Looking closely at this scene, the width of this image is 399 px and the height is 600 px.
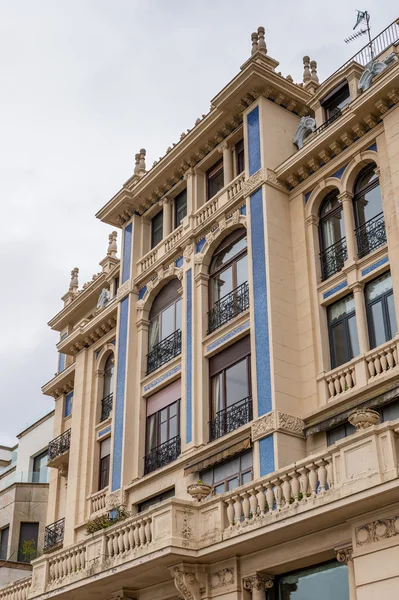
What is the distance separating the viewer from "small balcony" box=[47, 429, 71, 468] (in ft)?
110

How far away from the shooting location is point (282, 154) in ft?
85.9

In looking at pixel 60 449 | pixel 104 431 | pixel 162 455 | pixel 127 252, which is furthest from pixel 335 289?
pixel 60 449

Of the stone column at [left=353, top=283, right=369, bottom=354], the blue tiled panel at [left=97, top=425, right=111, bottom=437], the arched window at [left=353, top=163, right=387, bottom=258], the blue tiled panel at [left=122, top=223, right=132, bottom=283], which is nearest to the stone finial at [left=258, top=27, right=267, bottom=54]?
the arched window at [left=353, top=163, right=387, bottom=258]

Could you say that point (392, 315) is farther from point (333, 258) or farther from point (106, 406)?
point (106, 406)

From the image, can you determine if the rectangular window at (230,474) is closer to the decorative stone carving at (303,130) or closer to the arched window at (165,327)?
the arched window at (165,327)

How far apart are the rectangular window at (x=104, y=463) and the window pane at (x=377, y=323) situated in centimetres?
1292

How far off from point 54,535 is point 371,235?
1800 centimetres

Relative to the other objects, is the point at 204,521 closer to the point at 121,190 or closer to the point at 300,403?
the point at 300,403

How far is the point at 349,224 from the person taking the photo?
73.9 feet

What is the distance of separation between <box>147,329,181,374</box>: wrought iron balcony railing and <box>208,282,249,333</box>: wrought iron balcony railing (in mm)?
1812

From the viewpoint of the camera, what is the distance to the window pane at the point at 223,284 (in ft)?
84.5

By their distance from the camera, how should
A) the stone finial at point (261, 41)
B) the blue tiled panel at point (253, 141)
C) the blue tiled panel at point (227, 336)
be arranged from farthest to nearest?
the stone finial at point (261, 41) < the blue tiled panel at point (253, 141) < the blue tiled panel at point (227, 336)

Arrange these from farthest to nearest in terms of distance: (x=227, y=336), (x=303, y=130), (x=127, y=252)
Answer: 1. (x=127, y=252)
2. (x=303, y=130)
3. (x=227, y=336)

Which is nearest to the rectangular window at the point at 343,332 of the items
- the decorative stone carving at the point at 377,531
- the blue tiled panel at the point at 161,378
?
the blue tiled panel at the point at 161,378
